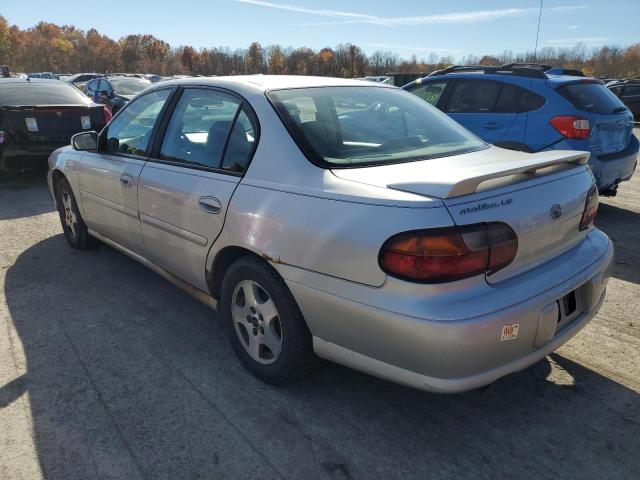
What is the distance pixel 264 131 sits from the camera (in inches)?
106

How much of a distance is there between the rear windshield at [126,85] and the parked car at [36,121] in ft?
20.2

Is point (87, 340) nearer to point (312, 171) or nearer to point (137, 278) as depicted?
point (137, 278)

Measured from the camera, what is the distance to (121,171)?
147 inches

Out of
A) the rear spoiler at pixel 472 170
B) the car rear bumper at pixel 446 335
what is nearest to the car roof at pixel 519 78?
the rear spoiler at pixel 472 170

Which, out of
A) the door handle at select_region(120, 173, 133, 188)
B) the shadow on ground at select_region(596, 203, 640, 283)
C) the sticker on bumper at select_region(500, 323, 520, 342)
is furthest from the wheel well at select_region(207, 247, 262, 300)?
the shadow on ground at select_region(596, 203, 640, 283)

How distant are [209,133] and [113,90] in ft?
41.5

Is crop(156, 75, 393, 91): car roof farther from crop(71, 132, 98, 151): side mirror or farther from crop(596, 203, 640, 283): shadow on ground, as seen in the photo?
crop(596, 203, 640, 283): shadow on ground

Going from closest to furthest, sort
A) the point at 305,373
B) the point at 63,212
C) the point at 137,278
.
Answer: the point at 305,373 → the point at 137,278 → the point at 63,212

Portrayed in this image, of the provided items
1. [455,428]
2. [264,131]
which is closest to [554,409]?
[455,428]

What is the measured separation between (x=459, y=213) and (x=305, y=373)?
3.96 feet

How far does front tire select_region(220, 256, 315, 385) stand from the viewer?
8.23ft

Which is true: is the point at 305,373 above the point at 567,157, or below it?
below

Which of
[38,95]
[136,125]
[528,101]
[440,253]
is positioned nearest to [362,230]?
[440,253]

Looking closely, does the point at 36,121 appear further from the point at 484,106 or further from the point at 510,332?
the point at 510,332
